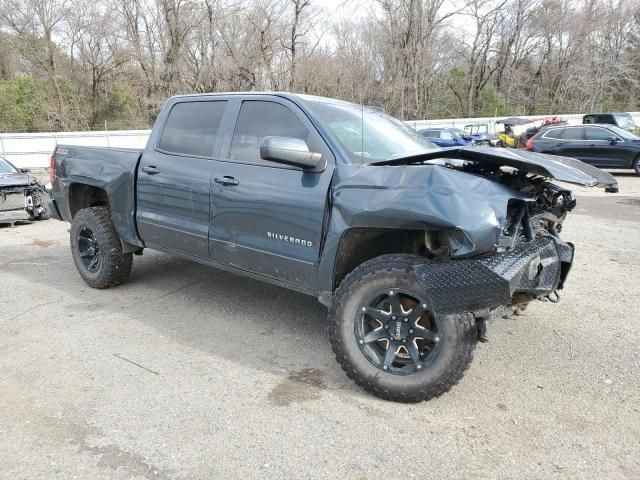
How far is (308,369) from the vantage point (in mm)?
3623

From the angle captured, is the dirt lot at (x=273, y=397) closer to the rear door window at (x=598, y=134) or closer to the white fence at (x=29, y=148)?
the rear door window at (x=598, y=134)

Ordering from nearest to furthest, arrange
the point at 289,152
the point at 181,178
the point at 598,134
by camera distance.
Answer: the point at 289,152, the point at 181,178, the point at 598,134

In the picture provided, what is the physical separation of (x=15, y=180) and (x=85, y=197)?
468 cm

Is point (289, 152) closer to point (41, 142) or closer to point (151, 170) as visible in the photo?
point (151, 170)

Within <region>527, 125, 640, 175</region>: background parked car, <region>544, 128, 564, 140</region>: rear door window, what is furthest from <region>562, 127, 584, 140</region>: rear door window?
<region>544, 128, 564, 140</region>: rear door window

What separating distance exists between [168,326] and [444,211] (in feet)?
8.67

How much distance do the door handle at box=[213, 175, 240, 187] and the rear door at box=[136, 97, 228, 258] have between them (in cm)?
13

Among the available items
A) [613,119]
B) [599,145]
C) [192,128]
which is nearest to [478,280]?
[192,128]

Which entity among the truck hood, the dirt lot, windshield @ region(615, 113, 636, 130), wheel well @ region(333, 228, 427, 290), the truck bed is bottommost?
the dirt lot

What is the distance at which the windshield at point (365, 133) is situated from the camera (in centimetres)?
367

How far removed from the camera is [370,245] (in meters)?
3.53

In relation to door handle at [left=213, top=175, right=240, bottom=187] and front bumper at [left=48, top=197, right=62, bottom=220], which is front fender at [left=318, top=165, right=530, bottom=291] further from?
front bumper at [left=48, top=197, right=62, bottom=220]

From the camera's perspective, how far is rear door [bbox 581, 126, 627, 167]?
50.5 feet

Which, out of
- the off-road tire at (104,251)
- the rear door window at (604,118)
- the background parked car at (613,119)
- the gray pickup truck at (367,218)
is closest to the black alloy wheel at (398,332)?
the gray pickup truck at (367,218)
